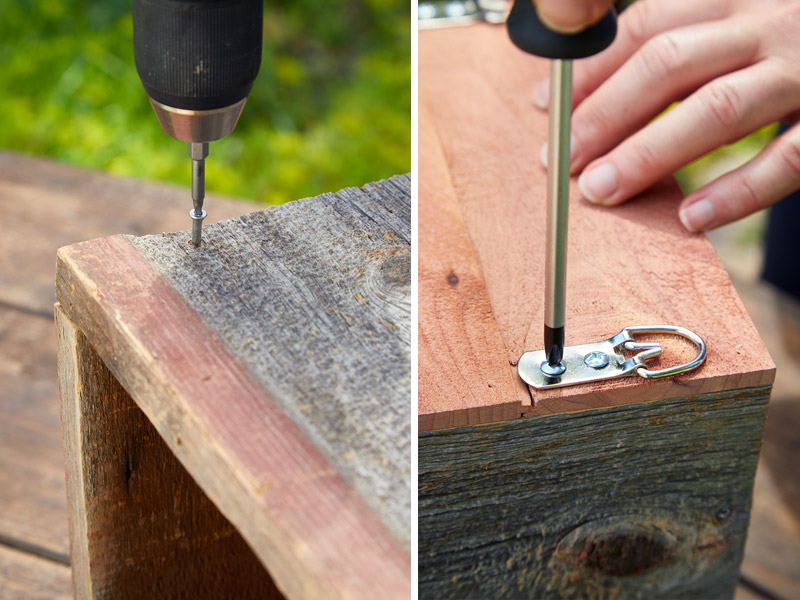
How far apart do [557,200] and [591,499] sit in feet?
0.96

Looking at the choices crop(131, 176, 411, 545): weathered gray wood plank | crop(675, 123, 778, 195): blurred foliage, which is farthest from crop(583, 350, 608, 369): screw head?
crop(675, 123, 778, 195): blurred foliage

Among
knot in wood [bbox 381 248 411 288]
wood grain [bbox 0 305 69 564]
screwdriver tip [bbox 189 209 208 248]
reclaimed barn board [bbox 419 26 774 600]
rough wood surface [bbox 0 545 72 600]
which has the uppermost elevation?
screwdriver tip [bbox 189 209 208 248]

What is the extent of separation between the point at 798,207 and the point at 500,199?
29.8 inches

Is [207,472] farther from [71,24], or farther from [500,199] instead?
[71,24]

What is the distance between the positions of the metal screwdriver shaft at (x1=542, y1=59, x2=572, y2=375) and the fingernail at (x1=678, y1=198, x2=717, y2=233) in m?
0.24

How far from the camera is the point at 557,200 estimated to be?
52 cm

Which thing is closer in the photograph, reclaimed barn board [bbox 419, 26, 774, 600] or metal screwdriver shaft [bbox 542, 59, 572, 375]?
metal screwdriver shaft [bbox 542, 59, 572, 375]

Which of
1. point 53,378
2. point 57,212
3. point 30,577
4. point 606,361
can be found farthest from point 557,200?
point 57,212

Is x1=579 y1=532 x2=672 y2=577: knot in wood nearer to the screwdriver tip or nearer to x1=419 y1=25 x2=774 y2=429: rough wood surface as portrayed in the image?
x1=419 y1=25 x2=774 y2=429: rough wood surface

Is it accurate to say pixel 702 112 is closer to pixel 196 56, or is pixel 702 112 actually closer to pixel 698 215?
pixel 698 215

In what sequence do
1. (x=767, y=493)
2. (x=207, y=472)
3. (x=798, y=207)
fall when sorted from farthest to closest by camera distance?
(x=798, y=207) < (x=767, y=493) < (x=207, y=472)

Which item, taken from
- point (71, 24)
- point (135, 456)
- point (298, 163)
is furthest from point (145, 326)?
point (71, 24)

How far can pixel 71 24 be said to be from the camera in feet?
7.25

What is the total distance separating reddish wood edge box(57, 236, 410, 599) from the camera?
454mm
